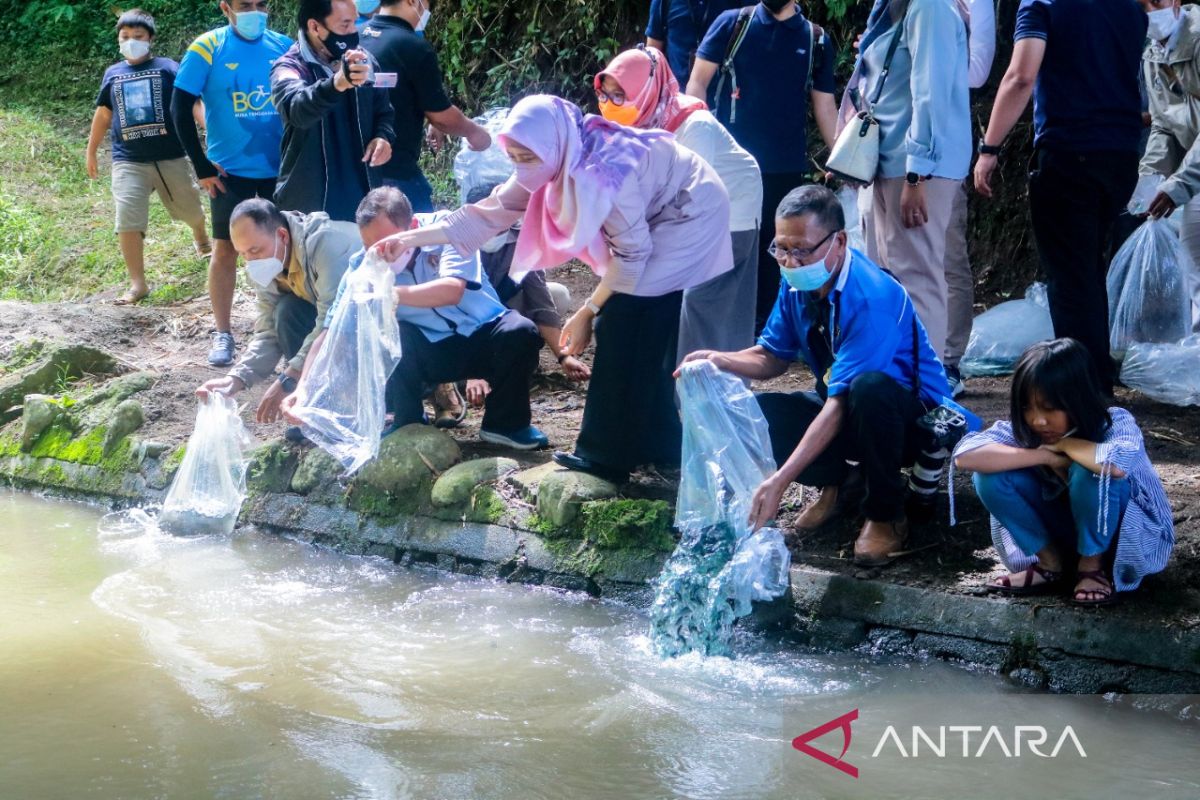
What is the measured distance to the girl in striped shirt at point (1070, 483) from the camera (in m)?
3.78

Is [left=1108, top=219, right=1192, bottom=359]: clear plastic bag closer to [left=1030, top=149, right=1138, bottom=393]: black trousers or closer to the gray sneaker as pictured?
[left=1030, top=149, right=1138, bottom=393]: black trousers

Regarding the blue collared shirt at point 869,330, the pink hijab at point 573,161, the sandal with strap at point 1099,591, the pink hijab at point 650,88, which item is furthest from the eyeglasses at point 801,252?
the sandal with strap at point 1099,591

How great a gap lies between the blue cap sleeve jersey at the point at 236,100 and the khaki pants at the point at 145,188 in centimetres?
169

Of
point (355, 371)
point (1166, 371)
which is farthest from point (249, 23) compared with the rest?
point (1166, 371)

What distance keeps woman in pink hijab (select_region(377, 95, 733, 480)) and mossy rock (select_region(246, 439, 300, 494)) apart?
1.45m

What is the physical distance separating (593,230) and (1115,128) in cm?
220

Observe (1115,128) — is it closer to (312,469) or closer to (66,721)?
(312,469)

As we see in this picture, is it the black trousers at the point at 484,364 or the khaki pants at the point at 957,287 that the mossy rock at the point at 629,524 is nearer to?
the black trousers at the point at 484,364

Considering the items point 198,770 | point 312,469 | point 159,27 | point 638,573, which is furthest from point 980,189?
point 159,27

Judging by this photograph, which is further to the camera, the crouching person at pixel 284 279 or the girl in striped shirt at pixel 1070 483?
the crouching person at pixel 284 279

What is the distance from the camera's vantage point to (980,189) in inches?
209

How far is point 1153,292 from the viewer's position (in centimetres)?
592

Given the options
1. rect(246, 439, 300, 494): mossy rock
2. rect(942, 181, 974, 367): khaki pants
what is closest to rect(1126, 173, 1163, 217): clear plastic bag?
rect(942, 181, 974, 367): khaki pants

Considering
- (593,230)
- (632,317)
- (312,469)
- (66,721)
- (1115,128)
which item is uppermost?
(1115,128)
